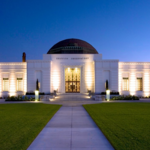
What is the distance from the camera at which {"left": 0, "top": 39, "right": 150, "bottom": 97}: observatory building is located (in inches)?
1209

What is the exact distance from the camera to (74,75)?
3300cm

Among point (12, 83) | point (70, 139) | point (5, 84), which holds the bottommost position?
point (70, 139)

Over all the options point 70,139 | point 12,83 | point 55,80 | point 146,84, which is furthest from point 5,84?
point 70,139

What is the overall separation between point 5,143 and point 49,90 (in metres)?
24.7

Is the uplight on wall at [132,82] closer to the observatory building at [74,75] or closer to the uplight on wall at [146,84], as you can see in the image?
the observatory building at [74,75]

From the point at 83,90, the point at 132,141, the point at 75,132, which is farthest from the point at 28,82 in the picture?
the point at 132,141

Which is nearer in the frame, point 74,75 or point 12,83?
point 12,83

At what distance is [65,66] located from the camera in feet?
106

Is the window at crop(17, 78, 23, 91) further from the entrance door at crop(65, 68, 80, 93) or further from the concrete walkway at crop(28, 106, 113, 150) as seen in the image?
the concrete walkway at crop(28, 106, 113, 150)

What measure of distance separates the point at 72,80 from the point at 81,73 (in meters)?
2.54

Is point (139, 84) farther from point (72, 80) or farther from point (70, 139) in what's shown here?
point (70, 139)

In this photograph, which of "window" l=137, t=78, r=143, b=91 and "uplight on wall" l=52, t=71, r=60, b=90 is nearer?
"window" l=137, t=78, r=143, b=91

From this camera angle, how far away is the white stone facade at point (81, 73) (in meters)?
30.7

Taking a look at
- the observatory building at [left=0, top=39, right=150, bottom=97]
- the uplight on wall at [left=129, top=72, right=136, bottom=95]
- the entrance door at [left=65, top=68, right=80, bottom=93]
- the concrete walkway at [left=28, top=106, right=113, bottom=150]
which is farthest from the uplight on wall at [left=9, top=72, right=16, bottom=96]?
the concrete walkway at [left=28, top=106, right=113, bottom=150]
